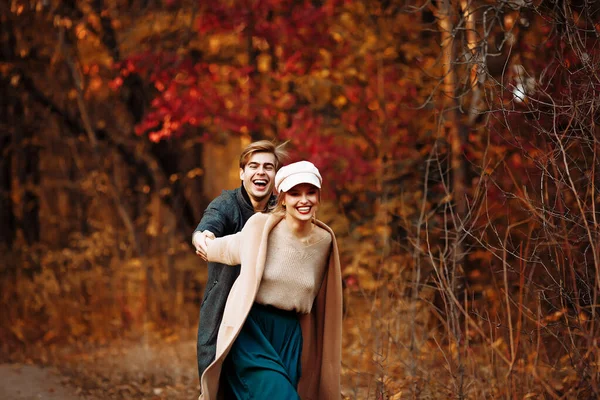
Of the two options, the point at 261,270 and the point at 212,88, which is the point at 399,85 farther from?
the point at 261,270

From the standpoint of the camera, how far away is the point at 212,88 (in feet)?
32.7

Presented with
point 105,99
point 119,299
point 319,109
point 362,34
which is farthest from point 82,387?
point 105,99

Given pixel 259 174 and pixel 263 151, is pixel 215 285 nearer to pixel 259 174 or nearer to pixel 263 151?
pixel 259 174

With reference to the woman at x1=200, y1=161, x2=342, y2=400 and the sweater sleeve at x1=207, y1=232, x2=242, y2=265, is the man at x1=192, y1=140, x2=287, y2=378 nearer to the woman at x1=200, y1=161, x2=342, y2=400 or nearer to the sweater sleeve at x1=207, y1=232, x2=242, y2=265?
the sweater sleeve at x1=207, y1=232, x2=242, y2=265

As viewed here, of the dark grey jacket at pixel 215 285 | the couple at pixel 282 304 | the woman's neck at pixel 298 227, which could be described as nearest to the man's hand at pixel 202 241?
the couple at pixel 282 304

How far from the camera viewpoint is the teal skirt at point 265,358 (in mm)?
3947

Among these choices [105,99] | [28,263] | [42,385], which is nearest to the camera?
[42,385]

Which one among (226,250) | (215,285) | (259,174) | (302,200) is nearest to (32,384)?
(215,285)

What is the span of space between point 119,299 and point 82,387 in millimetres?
3721

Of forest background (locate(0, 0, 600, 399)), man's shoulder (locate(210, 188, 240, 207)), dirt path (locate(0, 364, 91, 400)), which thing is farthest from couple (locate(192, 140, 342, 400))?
dirt path (locate(0, 364, 91, 400))

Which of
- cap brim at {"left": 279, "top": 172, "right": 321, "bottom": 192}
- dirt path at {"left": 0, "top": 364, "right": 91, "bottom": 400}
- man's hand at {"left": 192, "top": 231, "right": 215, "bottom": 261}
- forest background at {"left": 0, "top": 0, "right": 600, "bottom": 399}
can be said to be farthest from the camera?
forest background at {"left": 0, "top": 0, "right": 600, "bottom": 399}

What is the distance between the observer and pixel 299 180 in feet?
12.9

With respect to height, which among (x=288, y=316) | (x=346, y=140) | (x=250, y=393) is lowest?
(x=250, y=393)

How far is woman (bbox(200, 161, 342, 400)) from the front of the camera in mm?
3979
